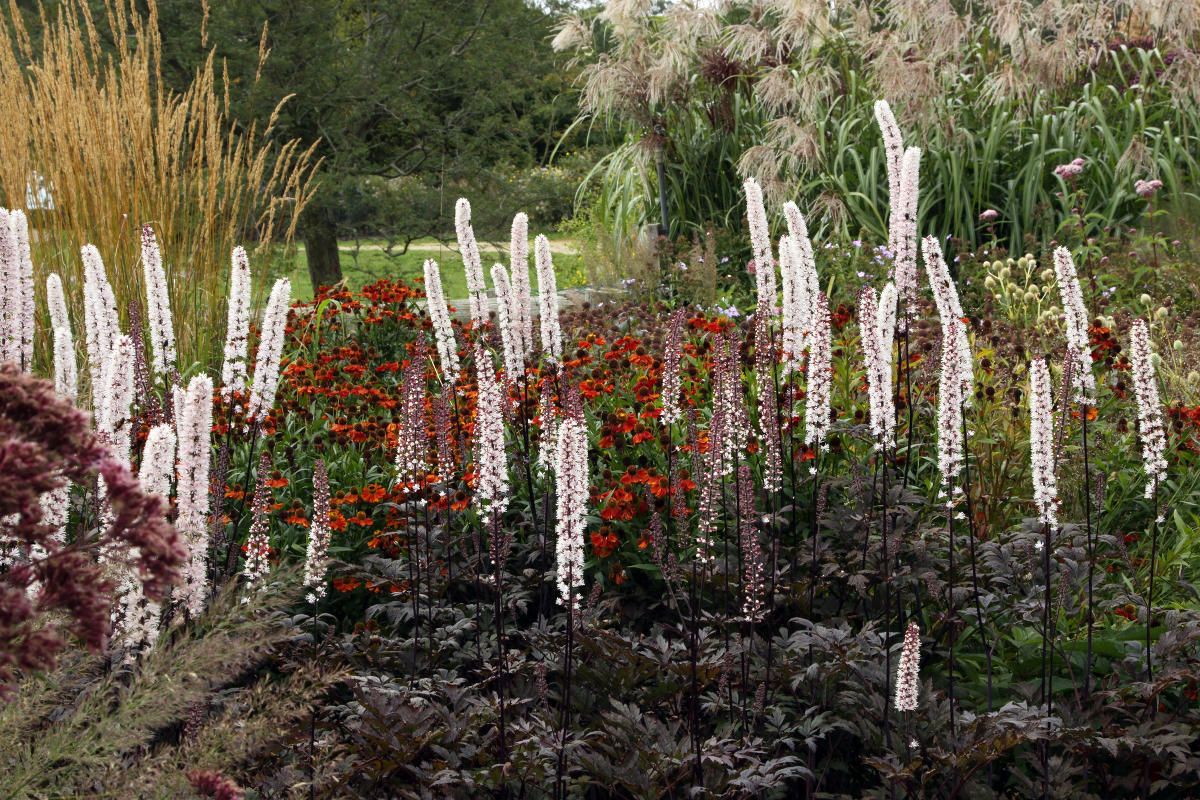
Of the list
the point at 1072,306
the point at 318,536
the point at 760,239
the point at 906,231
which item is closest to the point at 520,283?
the point at 760,239

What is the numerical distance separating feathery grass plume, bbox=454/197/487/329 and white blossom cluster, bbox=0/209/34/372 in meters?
1.34

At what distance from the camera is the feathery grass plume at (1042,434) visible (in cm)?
256

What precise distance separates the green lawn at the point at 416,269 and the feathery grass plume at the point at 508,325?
23.9 ft

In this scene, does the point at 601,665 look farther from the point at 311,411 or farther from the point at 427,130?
the point at 427,130

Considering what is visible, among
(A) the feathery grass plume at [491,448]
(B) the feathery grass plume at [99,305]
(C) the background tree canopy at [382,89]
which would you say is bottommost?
(A) the feathery grass plume at [491,448]

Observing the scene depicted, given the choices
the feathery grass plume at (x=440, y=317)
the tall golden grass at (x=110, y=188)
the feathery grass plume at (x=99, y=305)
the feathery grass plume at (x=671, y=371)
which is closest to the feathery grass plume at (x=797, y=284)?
the feathery grass plume at (x=671, y=371)

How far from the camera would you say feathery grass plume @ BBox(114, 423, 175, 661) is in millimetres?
2230

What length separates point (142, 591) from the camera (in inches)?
85.1

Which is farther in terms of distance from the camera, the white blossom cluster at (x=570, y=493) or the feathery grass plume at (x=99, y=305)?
the feathery grass plume at (x=99, y=305)

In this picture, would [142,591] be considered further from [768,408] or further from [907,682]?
[768,408]

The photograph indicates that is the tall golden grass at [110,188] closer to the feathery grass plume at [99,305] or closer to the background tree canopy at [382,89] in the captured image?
the feathery grass plume at [99,305]

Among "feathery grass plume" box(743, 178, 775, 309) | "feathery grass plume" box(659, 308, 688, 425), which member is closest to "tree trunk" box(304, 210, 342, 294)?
"feathery grass plume" box(743, 178, 775, 309)

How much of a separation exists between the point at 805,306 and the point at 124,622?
232 centimetres

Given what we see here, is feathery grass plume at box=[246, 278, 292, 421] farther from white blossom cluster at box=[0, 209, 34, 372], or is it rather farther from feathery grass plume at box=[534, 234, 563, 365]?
feathery grass plume at box=[534, 234, 563, 365]
